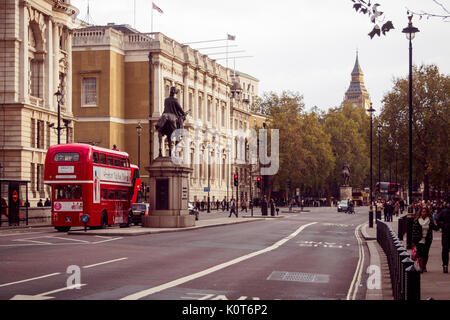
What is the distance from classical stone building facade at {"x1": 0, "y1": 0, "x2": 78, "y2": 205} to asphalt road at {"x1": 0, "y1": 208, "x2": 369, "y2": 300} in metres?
31.4

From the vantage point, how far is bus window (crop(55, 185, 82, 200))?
Answer: 37.1 m

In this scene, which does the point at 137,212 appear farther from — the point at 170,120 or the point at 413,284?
the point at 413,284

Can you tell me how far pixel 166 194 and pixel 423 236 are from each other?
68.5 ft

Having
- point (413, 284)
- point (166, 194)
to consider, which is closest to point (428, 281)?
point (413, 284)

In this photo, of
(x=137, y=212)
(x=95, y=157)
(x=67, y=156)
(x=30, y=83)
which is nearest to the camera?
(x=67, y=156)

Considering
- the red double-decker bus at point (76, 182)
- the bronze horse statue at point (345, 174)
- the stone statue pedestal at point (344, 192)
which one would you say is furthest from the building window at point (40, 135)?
the stone statue pedestal at point (344, 192)

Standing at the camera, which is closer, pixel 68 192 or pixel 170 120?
pixel 68 192

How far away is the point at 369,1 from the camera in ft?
32.5

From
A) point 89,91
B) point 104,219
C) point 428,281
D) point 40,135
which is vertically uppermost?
point 89,91

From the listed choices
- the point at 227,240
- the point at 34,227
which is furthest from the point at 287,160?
the point at 227,240

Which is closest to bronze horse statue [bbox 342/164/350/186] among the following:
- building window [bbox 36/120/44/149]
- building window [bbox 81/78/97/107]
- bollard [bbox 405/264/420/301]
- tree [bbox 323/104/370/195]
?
tree [bbox 323/104/370/195]

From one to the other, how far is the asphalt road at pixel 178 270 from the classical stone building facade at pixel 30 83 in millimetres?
31403

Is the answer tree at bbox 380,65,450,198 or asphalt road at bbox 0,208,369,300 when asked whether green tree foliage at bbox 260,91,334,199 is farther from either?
asphalt road at bbox 0,208,369,300

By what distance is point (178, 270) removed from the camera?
1795cm
